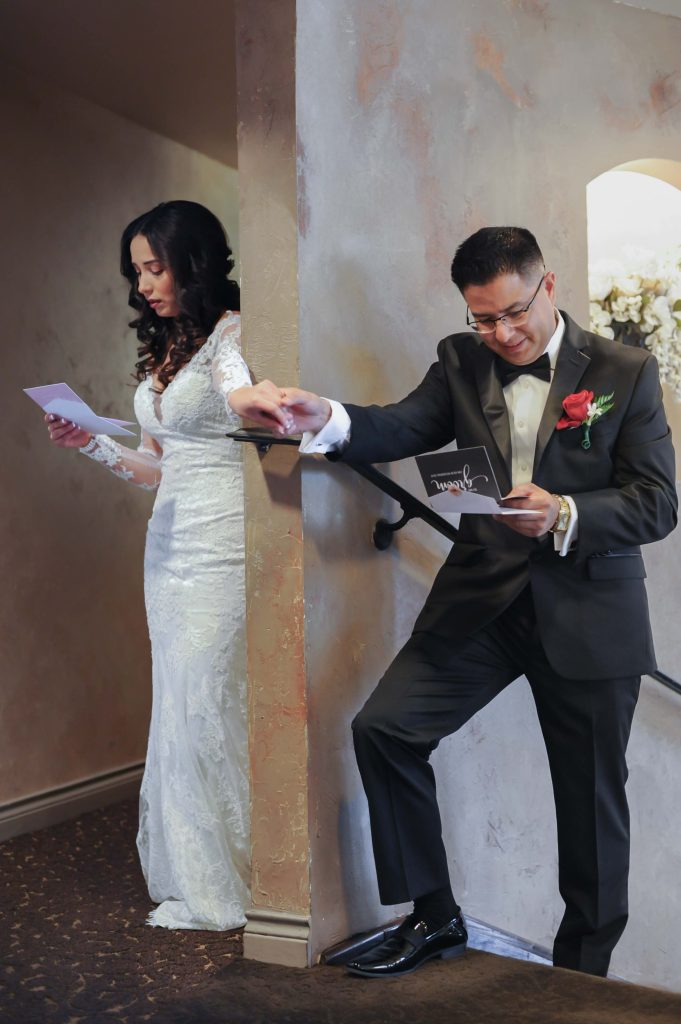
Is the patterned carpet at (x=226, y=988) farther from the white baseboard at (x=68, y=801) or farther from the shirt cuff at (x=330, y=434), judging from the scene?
the shirt cuff at (x=330, y=434)

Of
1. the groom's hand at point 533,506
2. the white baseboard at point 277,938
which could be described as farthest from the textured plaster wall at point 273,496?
the groom's hand at point 533,506

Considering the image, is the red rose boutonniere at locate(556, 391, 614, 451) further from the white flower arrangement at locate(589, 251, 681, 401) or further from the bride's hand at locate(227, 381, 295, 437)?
the white flower arrangement at locate(589, 251, 681, 401)

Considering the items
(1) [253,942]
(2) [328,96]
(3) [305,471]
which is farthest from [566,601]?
(2) [328,96]

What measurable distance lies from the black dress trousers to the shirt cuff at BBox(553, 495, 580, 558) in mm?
183

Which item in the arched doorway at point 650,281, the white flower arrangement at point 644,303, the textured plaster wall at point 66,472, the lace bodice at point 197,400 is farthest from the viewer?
the textured plaster wall at point 66,472

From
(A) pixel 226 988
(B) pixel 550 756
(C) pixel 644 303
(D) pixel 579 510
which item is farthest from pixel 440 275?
(A) pixel 226 988

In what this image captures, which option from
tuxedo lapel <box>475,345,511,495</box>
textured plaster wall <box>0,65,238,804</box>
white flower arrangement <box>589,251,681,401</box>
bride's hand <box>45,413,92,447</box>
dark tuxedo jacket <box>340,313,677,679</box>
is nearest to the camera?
dark tuxedo jacket <box>340,313,677,679</box>

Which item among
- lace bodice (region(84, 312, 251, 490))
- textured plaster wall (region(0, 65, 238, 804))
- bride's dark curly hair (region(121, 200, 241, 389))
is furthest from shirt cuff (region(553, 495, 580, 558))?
textured plaster wall (region(0, 65, 238, 804))

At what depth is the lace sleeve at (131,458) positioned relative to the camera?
11.6 feet

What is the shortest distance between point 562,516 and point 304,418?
0.63 m

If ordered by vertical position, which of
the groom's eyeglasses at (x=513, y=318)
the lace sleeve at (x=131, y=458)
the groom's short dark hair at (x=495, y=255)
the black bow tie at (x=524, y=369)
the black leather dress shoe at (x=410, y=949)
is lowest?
the black leather dress shoe at (x=410, y=949)

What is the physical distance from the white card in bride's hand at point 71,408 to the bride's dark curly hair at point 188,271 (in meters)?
0.40

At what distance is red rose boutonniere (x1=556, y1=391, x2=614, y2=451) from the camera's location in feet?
8.87

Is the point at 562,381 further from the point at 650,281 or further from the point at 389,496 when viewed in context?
the point at 650,281
